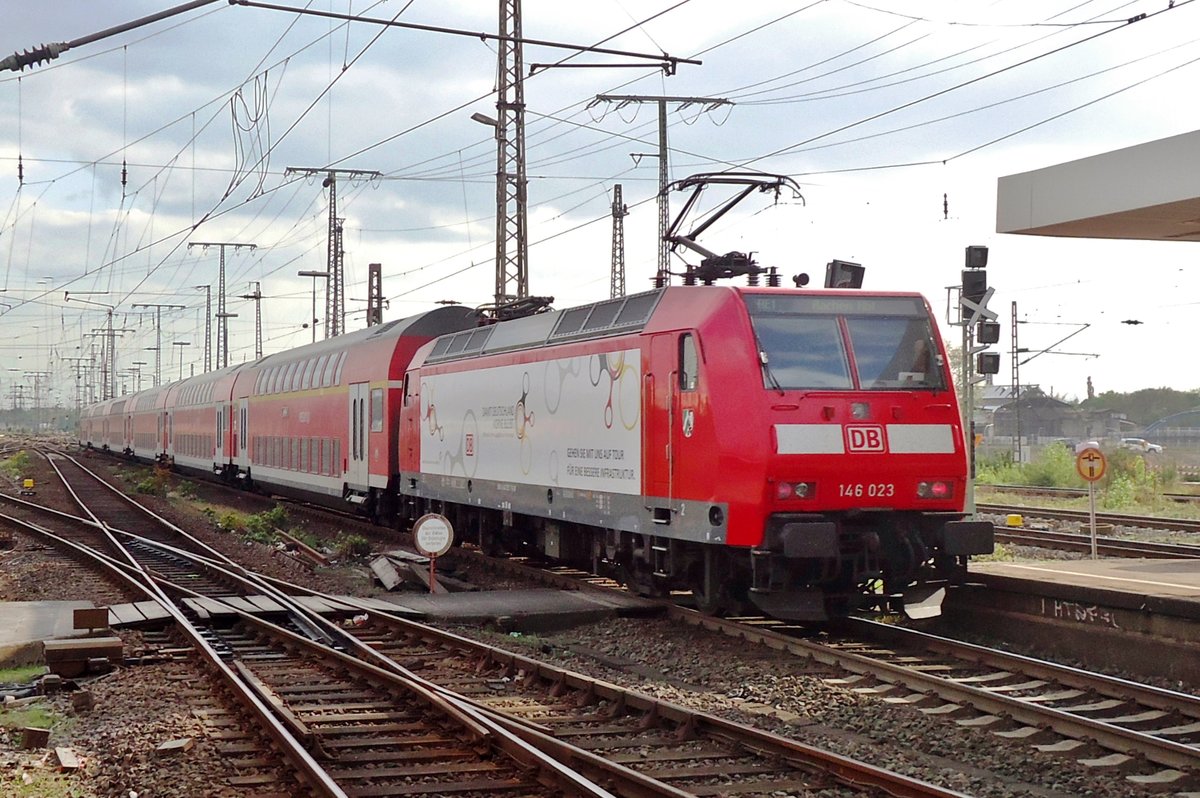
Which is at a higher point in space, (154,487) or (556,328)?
(556,328)

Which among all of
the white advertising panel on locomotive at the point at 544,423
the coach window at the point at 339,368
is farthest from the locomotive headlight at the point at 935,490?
the coach window at the point at 339,368

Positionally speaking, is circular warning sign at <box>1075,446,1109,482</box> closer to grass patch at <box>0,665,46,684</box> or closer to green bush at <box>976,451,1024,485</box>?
grass patch at <box>0,665,46,684</box>

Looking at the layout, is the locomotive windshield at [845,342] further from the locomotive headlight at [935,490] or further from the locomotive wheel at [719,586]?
the locomotive wheel at [719,586]

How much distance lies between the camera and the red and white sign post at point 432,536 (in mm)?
15223

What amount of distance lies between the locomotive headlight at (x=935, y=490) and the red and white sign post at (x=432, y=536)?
5.80 metres

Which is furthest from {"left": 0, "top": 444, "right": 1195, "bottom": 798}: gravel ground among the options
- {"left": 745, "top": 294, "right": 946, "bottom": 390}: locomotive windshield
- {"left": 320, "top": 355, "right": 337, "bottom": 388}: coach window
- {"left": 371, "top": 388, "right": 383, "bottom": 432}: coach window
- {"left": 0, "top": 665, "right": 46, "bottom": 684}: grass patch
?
{"left": 320, "top": 355, "right": 337, "bottom": 388}: coach window

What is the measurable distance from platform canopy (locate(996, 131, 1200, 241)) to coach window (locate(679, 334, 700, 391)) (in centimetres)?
390

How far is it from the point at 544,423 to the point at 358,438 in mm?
9813

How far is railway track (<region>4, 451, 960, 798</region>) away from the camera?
7.13 m

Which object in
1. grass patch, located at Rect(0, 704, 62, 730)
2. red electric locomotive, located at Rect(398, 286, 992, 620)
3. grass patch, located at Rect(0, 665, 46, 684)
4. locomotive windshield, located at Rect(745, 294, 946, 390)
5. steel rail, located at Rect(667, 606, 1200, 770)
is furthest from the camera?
locomotive windshield, located at Rect(745, 294, 946, 390)

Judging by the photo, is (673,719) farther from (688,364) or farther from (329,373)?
(329,373)

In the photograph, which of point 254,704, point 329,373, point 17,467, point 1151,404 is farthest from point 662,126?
point 1151,404

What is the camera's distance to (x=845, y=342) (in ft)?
39.8

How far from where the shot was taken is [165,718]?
9031mm
